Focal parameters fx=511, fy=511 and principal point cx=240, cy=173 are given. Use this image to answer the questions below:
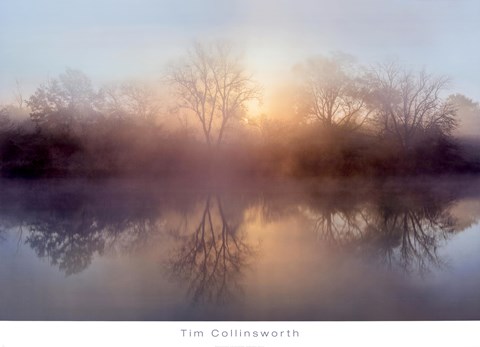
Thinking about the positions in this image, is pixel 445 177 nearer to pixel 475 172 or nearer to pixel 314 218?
pixel 475 172

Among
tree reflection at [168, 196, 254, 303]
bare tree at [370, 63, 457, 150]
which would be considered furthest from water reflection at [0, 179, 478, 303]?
bare tree at [370, 63, 457, 150]

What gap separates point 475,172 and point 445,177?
134 millimetres

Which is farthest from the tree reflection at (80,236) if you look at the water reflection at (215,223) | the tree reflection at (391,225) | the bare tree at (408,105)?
the bare tree at (408,105)

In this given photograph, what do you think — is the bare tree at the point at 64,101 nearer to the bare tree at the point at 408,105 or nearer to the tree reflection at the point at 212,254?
the tree reflection at the point at 212,254

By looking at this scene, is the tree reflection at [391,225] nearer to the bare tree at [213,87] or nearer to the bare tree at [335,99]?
the bare tree at [335,99]

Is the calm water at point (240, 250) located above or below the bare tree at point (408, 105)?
below

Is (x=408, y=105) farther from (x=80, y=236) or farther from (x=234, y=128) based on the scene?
(x=80, y=236)

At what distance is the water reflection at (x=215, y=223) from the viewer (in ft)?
7.00

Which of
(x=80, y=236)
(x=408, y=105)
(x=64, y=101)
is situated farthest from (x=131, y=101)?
(x=408, y=105)

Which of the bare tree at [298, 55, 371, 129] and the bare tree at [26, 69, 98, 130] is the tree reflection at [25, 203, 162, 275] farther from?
the bare tree at [298, 55, 371, 129]

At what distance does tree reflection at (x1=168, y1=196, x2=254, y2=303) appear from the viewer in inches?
82.7

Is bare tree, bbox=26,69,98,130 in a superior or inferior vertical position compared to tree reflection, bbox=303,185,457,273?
superior

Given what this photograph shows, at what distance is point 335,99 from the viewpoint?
87.0 inches
